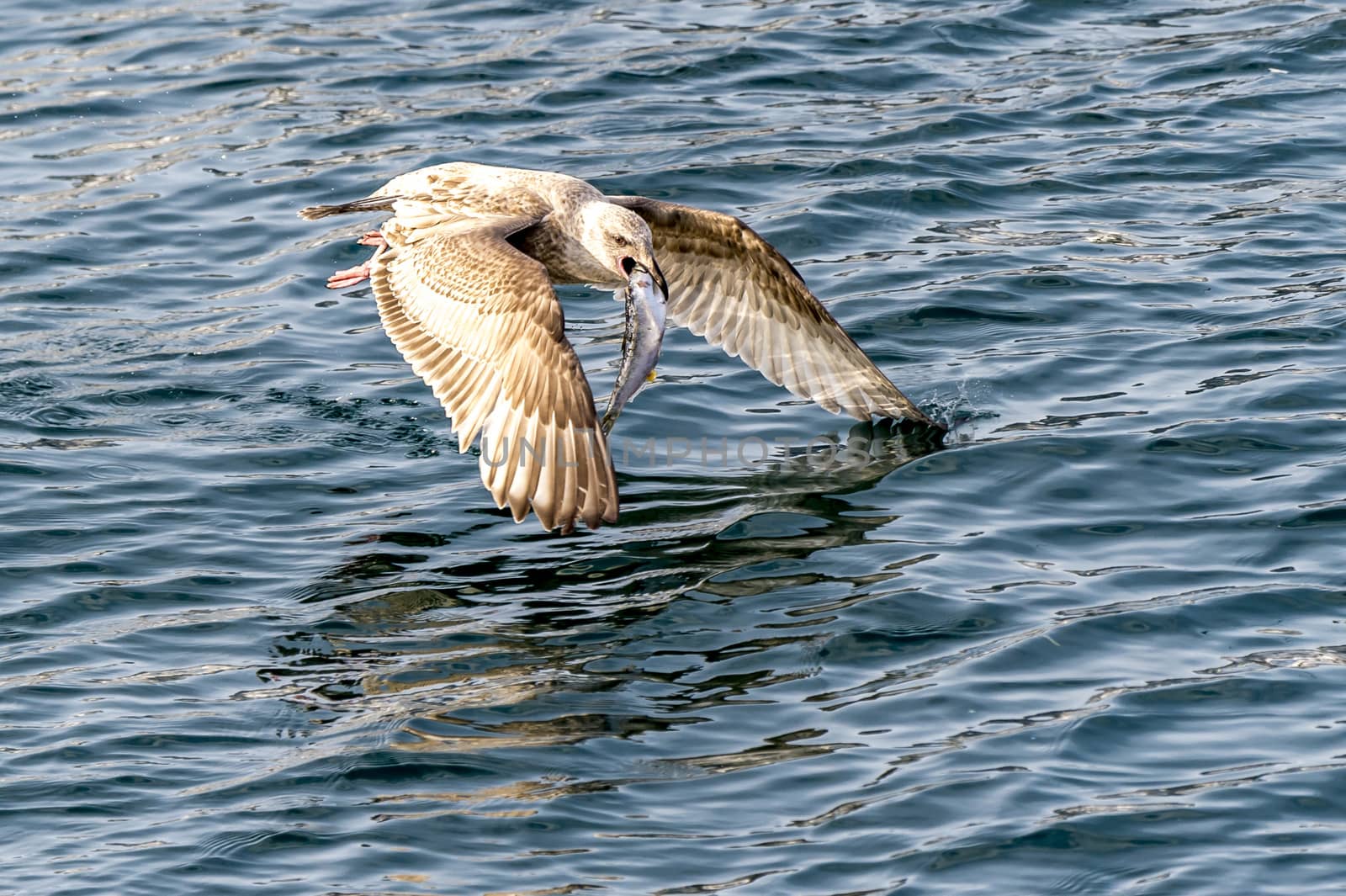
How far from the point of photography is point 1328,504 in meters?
7.88

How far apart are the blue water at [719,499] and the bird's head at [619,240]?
1.02 meters

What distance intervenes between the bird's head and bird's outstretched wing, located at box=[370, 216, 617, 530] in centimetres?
34

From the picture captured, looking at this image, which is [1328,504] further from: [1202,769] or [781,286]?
[781,286]

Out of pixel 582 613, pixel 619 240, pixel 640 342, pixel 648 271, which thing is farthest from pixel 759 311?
pixel 582 613

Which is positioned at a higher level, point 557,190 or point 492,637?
point 557,190

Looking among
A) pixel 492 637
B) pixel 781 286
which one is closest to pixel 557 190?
pixel 781 286

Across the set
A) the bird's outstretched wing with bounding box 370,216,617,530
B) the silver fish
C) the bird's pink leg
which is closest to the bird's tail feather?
the bird's pink leg

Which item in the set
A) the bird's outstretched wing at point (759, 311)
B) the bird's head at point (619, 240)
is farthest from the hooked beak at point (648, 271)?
the bird's outstretched wing at point (759, 311)

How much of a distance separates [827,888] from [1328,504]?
354 centimetres

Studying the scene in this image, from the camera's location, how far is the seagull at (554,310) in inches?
291

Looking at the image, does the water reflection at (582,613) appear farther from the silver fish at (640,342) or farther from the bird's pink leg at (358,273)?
the bird's pink leg at (358,273)

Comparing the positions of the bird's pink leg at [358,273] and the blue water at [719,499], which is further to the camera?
the bird's pink leg at [358,273]

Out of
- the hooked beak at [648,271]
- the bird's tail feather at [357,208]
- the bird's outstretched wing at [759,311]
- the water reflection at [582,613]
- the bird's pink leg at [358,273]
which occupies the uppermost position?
the bird's tail feather at [357,208]

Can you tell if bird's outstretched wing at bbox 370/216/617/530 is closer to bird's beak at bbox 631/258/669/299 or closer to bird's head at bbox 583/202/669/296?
bird's head at bbox 583/202/669/296
